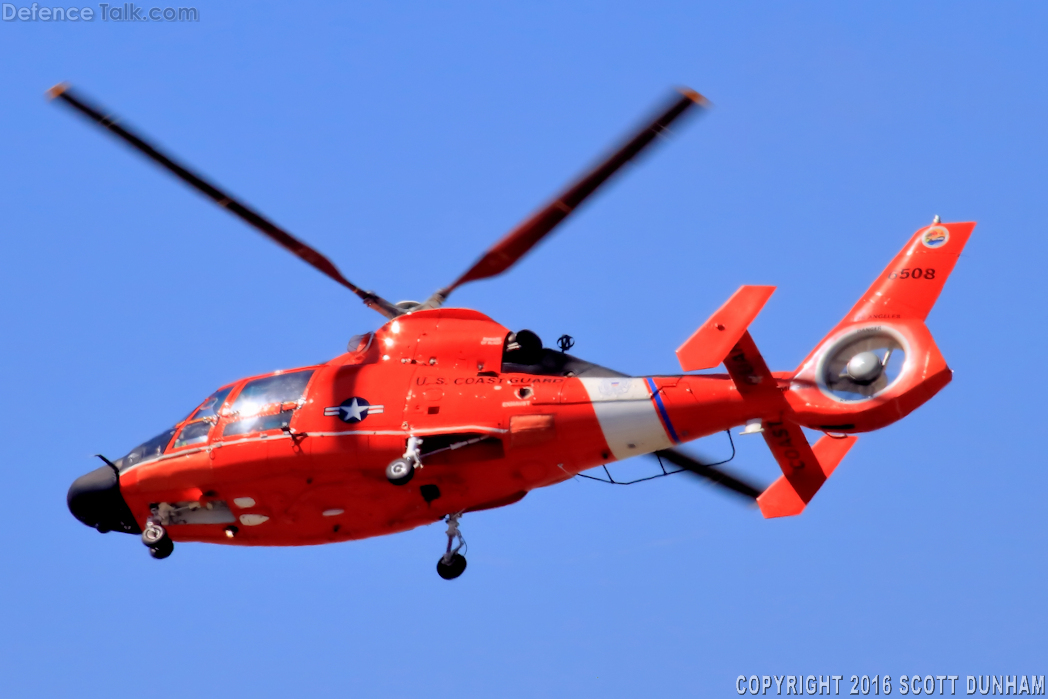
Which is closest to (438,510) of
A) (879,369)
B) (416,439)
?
(416,439)

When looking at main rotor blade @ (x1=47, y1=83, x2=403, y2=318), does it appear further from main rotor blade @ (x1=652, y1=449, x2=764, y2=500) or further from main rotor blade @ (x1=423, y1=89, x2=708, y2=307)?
main rotor blade @ (x1=652, y1=449, x2=764, y2=500)

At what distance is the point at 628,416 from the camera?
86.5 feet

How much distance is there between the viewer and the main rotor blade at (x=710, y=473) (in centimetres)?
2930

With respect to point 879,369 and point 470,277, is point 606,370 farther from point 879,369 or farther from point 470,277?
point 879,369

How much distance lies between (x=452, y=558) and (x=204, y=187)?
7305mm

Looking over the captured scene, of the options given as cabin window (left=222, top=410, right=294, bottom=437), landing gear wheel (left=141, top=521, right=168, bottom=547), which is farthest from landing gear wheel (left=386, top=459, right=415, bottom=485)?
landing gear wheel (left=141, top=521, right=168, bottom=547)

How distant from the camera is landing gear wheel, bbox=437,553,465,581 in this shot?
28531mm

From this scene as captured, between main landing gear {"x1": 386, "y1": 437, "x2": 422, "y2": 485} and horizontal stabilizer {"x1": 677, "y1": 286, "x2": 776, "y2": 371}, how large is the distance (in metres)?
4.68

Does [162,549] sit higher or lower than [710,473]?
lower

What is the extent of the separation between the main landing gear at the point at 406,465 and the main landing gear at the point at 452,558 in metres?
2.09

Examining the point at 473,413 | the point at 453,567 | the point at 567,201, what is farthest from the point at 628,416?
the point at 453,567

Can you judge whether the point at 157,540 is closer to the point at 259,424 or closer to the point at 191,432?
the point at 191,432

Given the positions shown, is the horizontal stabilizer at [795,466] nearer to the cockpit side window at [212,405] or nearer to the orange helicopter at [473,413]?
the orange helicopter at [473,413]

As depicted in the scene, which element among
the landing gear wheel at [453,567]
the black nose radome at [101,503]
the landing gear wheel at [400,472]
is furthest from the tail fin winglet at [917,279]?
the black nose radome at [101,503]
